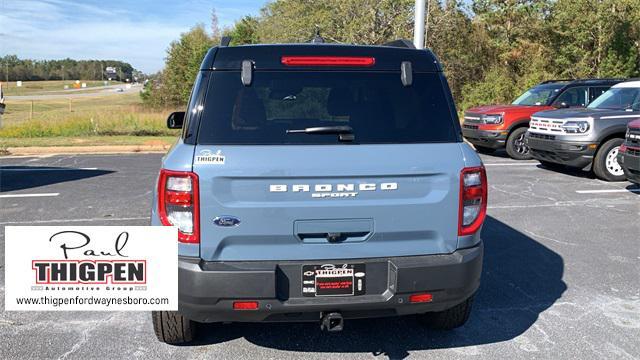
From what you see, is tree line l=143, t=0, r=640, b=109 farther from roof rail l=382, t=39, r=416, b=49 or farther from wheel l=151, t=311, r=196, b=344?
wheel l=151, t=311, r=196, b=344

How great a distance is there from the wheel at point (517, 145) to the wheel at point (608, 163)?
2512 mm

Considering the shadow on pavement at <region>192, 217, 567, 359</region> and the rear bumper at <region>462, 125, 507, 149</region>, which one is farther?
the rear bumper at <region>462, 125, 507, 149</region>

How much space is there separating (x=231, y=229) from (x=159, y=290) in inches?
24.2

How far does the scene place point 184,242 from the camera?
2.79 m

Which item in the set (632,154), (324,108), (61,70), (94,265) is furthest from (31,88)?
(324,108)

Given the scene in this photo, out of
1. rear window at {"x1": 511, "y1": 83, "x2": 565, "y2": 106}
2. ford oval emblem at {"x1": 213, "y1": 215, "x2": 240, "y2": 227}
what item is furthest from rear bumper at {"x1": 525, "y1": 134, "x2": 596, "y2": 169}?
ford oval emblem at {"x1": 213, "y1": 215, "x2": 240, "y2": 227}

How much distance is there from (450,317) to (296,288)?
128 cm

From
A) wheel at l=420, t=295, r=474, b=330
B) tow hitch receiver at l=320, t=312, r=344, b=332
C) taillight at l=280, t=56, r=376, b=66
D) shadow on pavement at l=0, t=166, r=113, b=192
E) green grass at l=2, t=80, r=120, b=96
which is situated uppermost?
green grass at l=2, t=80, r=120, b=96

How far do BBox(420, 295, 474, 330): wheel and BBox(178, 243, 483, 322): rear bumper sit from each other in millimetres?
543

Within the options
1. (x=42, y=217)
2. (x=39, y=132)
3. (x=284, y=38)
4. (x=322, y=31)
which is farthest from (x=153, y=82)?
(x=42, y=217)

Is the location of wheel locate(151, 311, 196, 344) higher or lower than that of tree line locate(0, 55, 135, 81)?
lower

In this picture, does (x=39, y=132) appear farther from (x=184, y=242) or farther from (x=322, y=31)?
(x=184, y=242)

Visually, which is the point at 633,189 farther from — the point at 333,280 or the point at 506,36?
the point at 506,36

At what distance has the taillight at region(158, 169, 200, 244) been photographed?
2.73 meters
